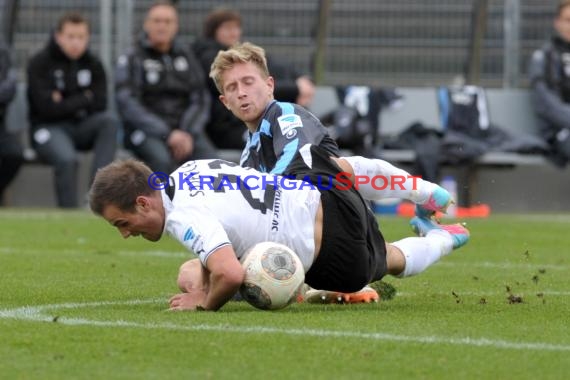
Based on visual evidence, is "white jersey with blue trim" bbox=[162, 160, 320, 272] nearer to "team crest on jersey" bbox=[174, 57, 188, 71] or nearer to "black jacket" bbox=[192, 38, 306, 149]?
"team crest on jersey" bbox=[174, 57, 188, 71]

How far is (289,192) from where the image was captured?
6.40 m

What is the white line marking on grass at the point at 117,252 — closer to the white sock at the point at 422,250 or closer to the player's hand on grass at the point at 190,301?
the white sock at the point at 422,250

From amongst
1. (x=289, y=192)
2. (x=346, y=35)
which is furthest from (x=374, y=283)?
(x=346, y=35)

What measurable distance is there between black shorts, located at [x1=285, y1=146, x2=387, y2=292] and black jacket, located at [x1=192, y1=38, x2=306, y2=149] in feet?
28.9

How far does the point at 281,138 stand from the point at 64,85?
29.0 feet

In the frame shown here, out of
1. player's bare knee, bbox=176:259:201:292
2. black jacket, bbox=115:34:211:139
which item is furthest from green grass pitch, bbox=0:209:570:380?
black jacket, bbox=115:34:211:139

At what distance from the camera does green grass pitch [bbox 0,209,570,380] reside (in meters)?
4.62

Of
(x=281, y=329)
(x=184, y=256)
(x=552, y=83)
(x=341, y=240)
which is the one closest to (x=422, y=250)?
(x=341, y=240)

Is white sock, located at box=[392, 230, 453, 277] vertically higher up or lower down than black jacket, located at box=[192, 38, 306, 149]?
higher up

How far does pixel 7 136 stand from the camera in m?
15.4

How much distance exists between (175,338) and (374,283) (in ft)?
6.93

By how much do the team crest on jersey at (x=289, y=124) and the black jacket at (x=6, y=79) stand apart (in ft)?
29.0

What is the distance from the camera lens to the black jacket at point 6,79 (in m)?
15.2

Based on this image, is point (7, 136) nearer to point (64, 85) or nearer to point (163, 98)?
point (64, 85)
